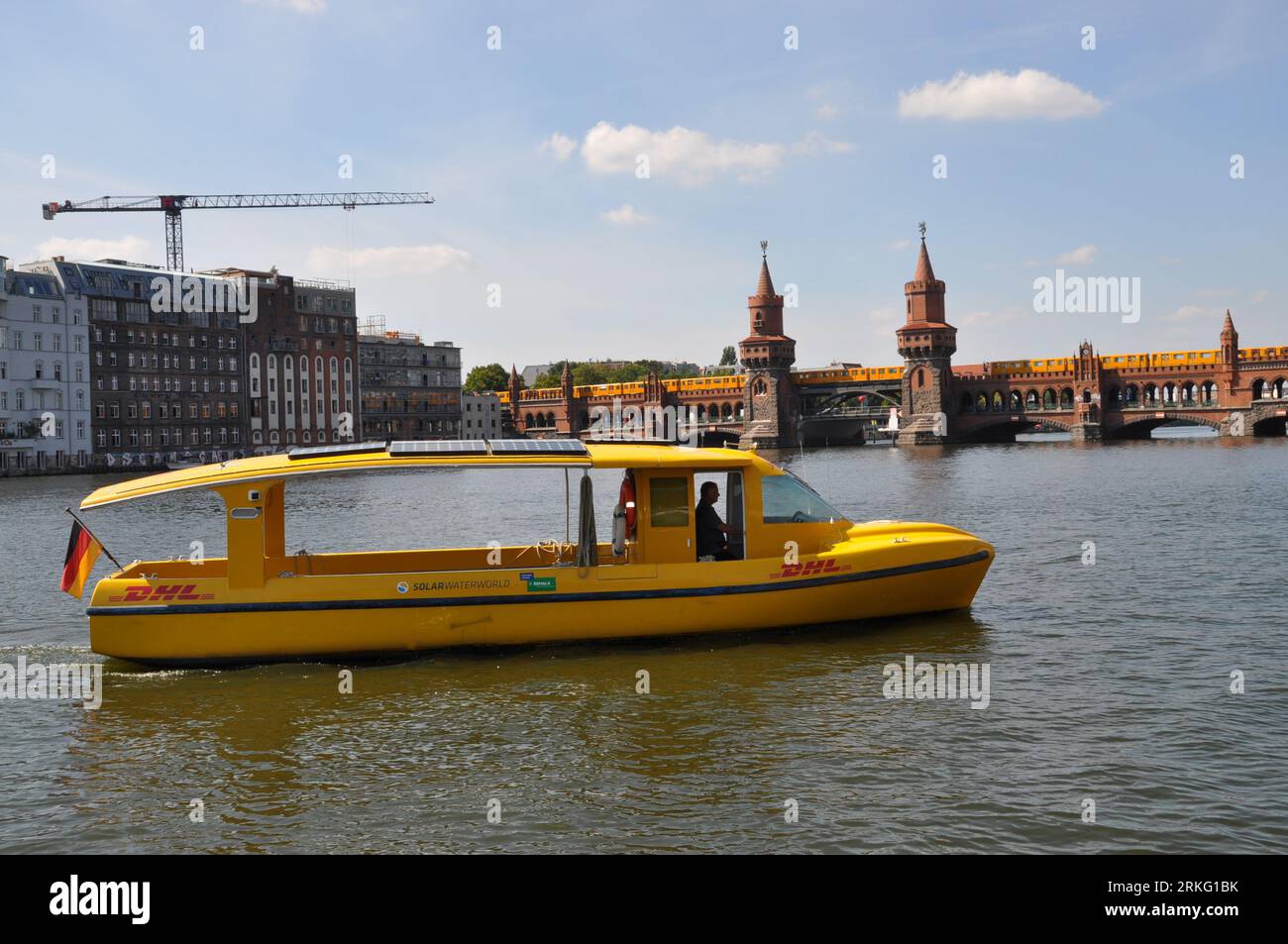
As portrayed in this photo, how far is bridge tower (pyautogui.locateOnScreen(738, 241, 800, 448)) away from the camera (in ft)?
473

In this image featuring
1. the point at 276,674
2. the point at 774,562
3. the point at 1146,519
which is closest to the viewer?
the point at 276,674

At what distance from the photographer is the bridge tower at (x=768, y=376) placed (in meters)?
144

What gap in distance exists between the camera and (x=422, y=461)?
16.2 metres

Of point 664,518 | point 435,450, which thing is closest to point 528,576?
point 664,518

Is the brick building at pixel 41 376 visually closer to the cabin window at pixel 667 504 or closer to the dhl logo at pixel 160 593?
the dhl logo at pixel 160 593

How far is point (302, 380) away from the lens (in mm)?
120750

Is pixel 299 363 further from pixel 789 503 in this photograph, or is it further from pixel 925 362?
pixel 789 503

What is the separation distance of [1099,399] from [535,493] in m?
86.5

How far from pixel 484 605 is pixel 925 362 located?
127940 mm

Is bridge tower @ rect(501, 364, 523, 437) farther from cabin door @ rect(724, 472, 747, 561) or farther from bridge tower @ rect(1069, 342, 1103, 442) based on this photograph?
cabin door @ rect(724, 472, 747, 561)

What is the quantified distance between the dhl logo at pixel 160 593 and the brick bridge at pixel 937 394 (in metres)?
117

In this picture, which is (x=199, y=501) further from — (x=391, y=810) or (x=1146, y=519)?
(x=391, y=810)

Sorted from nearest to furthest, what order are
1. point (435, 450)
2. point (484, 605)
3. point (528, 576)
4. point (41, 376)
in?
point (484, 605) < point (528, 576) < point (435, 450) < point (41, 376)
